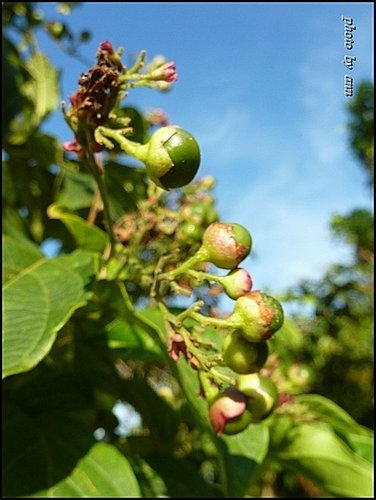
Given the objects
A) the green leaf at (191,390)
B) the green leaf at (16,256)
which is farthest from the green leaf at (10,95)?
the green leaf at (191,390)

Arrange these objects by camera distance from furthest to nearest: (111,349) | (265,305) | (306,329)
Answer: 1. (306,329)
2. (111,349)
3. (265,305)

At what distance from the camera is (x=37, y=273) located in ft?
3.41

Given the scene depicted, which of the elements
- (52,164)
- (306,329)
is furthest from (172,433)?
(306,329)

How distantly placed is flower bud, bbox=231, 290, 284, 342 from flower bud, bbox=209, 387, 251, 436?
0.08 meters

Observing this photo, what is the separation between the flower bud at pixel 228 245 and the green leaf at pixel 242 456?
0.33 metres

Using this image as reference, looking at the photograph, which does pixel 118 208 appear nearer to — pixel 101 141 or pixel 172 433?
pixel 172 433

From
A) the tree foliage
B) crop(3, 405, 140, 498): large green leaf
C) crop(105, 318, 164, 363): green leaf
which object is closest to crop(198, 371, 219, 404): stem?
the tree foliage

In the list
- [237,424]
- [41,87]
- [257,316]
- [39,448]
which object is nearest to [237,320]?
[257,316]

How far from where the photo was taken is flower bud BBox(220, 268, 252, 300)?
70cm

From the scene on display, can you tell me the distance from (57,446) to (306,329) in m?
2.35

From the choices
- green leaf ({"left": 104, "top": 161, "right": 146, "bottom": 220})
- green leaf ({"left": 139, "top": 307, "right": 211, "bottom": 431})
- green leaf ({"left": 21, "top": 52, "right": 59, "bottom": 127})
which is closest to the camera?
green leaf ({"left": 139, "top": 307, "right": 211, "bottom": 431})

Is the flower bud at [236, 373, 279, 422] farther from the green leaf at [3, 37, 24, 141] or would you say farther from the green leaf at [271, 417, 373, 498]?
the green leaf at [3, 37, 24, 141]

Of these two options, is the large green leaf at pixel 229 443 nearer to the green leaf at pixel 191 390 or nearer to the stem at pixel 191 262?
the green leaf at pixel 191 390

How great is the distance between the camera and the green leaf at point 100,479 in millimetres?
950
